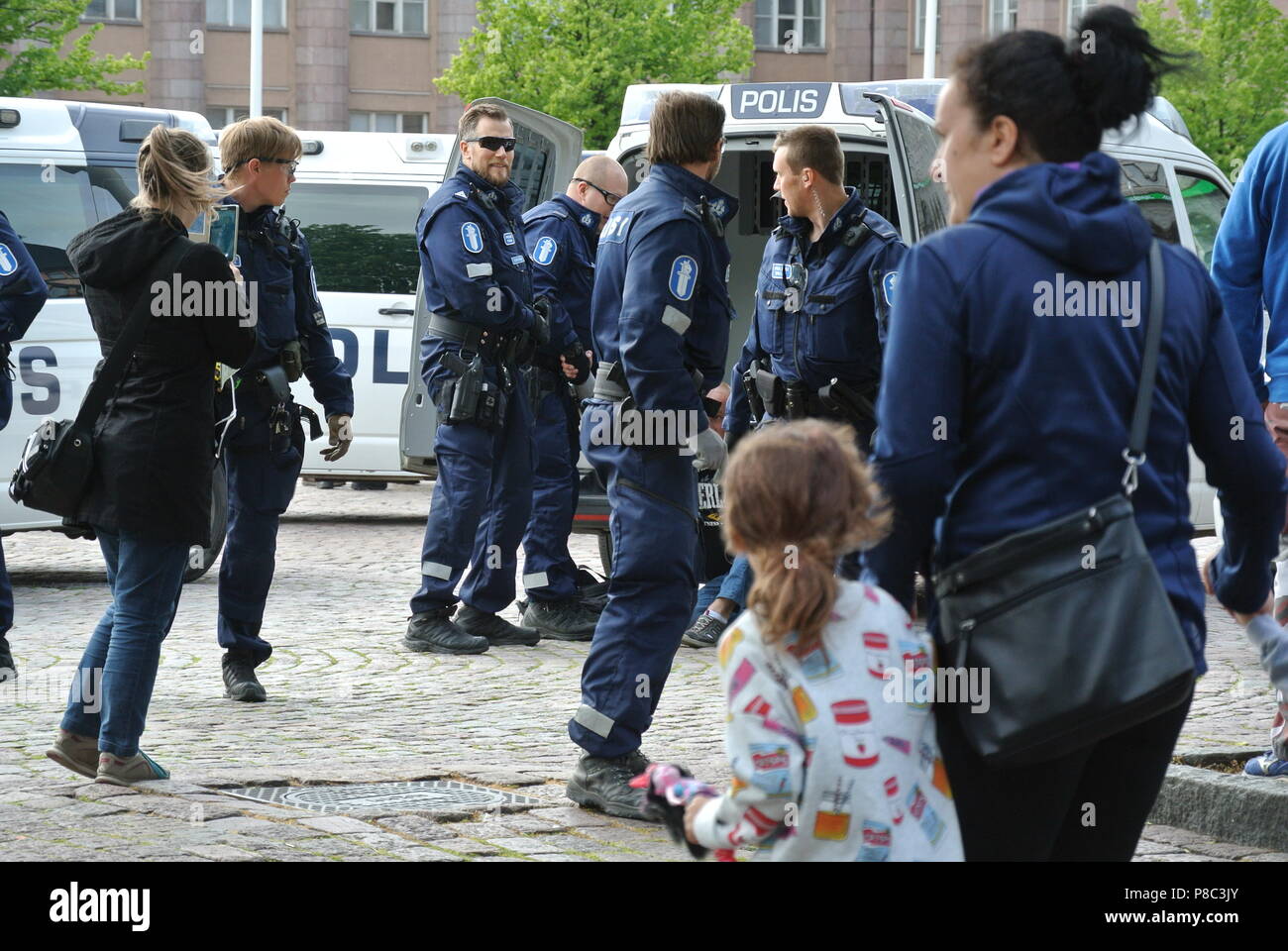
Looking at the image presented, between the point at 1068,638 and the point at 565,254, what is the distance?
6.50m

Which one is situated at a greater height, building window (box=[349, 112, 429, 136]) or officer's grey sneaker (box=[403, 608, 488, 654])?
building window (box=[349, 112, 429, 136])

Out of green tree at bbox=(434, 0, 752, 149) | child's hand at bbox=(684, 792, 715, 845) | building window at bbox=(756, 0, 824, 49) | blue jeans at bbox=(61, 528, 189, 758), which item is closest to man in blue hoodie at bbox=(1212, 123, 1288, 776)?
child's hand at bbox=(684, 792, 715, 845)

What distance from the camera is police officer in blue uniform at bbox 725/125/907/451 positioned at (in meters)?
6.93

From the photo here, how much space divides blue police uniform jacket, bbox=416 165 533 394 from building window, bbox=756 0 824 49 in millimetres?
37339

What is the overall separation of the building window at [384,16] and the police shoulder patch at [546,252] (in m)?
34.0

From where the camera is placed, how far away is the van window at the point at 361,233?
44.0 feet

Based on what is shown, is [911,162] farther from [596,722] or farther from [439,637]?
[596,722]

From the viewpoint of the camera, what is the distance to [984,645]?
2650 mm

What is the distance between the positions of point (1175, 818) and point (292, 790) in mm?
2414

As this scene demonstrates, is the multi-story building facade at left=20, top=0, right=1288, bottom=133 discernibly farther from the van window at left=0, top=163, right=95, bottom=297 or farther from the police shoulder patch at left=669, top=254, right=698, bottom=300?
the police shoulder patch at left=669, top=254, right=698, bottom=300

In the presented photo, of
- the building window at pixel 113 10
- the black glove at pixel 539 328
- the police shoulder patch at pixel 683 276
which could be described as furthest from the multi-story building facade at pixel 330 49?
the police shoulder patch at pixel 683 276

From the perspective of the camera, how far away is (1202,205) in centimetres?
996

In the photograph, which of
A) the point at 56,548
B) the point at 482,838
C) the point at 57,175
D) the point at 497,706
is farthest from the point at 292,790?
the point at 56,548

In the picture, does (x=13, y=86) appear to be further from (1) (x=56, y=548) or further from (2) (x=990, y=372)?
(2) (x=990, y=372)
